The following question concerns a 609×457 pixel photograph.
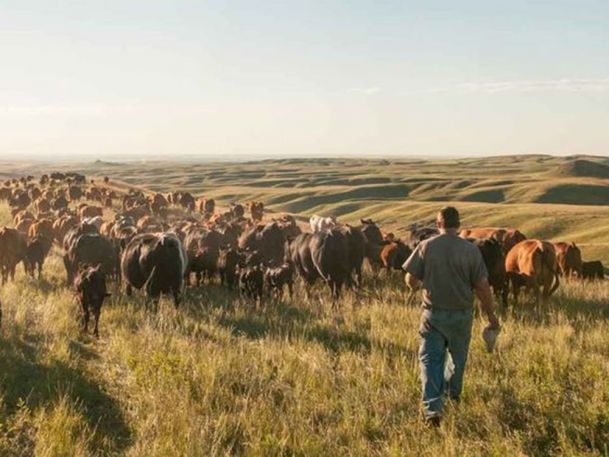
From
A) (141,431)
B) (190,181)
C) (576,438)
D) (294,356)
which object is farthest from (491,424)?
(190,181)

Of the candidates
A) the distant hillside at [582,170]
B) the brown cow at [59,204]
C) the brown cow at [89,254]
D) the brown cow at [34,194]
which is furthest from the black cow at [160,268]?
the distant hillside at [582,170]

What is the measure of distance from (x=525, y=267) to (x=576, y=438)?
29.7ft

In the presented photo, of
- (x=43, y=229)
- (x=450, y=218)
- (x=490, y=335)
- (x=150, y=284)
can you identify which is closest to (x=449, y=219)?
(x=450, y=218)

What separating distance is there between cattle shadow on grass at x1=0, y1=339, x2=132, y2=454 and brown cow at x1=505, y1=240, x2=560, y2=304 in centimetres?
1028

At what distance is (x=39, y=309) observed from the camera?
1223 cm

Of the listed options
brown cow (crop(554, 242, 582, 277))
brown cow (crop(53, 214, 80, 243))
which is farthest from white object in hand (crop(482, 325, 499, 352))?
brown cow (crop(53, 214, 80, 243))

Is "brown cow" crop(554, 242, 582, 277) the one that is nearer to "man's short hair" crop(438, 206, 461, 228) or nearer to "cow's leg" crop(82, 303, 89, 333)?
"man's short hair" crop(438, 206, 461, 228)

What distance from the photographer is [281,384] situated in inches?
320

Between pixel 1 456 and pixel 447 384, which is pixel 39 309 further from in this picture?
pixel 447 384

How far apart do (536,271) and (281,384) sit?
28.6 ft

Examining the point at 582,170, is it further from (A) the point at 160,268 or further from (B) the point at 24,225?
(A) the point at 160,268

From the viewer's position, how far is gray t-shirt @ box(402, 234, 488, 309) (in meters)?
7.03

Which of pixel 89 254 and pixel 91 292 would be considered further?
pixel 89 254

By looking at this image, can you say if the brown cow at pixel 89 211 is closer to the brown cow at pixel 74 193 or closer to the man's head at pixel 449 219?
the brown cow at pixel 74 193
